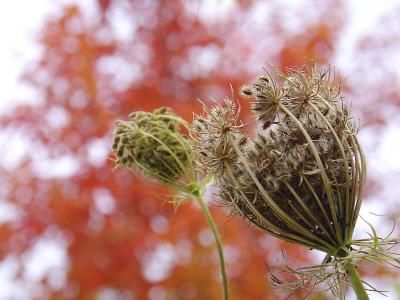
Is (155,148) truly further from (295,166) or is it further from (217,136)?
(295,166)

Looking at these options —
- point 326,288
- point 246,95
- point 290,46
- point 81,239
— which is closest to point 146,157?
point 246,95

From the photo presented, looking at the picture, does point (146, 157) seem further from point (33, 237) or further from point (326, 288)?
point (33, 237)

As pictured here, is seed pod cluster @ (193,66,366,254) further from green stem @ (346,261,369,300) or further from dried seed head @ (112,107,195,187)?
dried seed head @ (112,107,195,187)

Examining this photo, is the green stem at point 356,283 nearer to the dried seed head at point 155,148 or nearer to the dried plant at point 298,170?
the dried plant at point 298,170

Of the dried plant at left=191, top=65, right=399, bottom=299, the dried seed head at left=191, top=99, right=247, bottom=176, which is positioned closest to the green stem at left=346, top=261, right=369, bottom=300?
the dried plant at left=191, top=65, right=399, bottom=299

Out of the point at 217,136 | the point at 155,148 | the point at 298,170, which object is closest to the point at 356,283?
the point at 298,170

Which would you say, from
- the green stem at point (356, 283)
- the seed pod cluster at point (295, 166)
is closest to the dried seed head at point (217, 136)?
the seed pod cluster at point (295, 166)

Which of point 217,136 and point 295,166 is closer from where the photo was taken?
point 295,166
